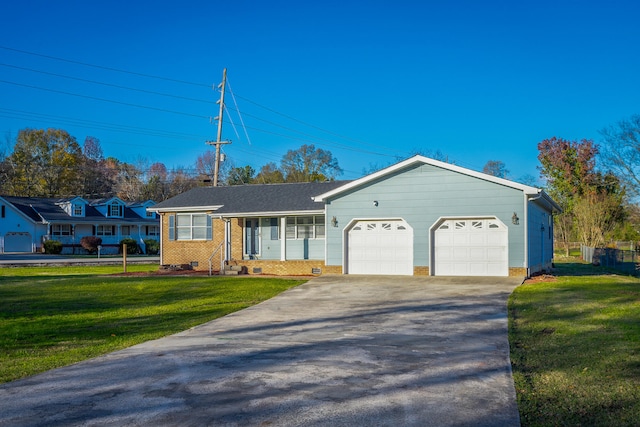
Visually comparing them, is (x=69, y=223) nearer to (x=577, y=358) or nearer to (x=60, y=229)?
(x=60, y=229)

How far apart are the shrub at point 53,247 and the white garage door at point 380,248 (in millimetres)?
34863

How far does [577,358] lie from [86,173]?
72.5 meters

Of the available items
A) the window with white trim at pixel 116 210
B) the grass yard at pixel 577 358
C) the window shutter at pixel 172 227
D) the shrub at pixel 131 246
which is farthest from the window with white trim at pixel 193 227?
the window with white trim at pixel 116 210

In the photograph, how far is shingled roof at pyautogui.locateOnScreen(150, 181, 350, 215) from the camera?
24.7m

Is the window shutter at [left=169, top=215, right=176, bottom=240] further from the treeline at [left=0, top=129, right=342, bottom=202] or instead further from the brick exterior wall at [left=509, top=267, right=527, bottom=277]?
the treeline at [left=0, top=129, right=342, bottom=202]

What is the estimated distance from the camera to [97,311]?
14.1 meters

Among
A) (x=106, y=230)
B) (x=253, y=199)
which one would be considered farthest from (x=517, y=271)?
(x=106, y=230)

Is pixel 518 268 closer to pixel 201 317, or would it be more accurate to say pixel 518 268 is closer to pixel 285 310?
pixel 285 310

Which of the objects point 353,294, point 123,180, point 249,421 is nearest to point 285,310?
point 353,294

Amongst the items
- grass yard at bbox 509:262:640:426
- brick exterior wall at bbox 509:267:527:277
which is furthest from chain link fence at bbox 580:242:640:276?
grass yard at bbox 509:262:640:426

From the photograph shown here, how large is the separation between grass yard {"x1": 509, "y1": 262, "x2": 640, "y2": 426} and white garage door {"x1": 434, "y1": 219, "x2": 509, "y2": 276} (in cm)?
526

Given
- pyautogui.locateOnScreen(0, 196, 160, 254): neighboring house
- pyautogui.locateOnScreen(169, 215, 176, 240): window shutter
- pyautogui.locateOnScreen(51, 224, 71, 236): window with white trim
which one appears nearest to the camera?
pyautogui.locateOnScreen(169, 215, 176, 240): window shutter

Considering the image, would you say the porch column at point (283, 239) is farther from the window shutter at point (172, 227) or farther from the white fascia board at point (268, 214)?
the window shutter at point (172, 227)

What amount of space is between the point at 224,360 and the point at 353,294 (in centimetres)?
852
